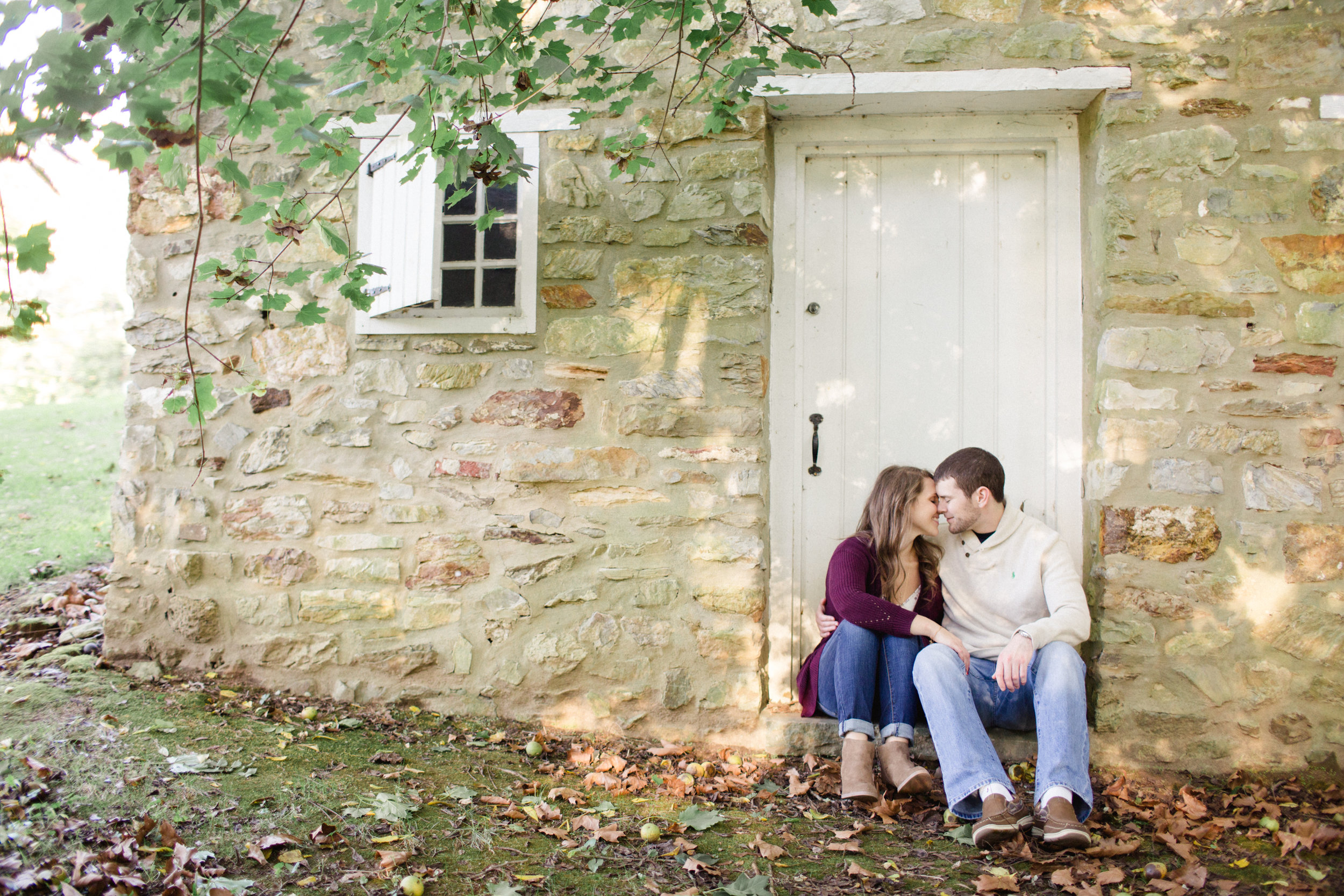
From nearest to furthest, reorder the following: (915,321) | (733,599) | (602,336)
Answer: (733,599) < (602,336) < (915,321)

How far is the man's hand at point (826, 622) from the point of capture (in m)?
3.21

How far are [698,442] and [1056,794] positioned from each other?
65.0 inches

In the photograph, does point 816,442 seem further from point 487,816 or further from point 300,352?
point 300,352

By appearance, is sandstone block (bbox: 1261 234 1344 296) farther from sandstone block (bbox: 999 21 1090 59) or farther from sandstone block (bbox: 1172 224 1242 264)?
sandstone block (bbox: 999 21 1090 59)

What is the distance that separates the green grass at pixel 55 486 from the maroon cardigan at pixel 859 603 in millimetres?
3863

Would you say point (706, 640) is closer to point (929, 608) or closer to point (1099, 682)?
point (929, 608)

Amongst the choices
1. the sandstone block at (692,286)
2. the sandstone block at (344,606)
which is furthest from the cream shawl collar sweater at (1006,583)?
the sandstone block at (344,606)

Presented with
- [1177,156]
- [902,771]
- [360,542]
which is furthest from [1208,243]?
[360,542]

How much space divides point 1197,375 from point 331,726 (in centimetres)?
337

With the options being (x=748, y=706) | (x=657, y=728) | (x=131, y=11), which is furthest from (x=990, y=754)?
(x=131, y=11)

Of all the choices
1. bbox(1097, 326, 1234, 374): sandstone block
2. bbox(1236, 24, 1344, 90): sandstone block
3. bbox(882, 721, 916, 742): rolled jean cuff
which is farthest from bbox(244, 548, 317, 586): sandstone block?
bbox(1236, 24, 1344, 90): sandstone block

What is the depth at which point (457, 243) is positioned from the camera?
11.7ft

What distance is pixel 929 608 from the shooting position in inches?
125

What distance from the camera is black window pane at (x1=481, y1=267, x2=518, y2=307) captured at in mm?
3521
